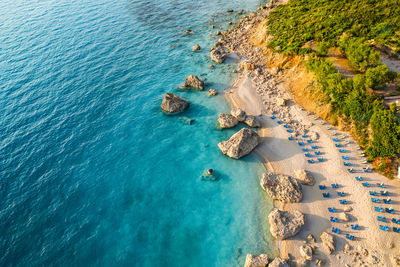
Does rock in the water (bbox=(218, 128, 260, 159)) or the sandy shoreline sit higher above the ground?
rock in the water (bbox=(218, 128, 260, 159))

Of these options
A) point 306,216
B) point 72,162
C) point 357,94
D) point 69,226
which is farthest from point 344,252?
point 72,162

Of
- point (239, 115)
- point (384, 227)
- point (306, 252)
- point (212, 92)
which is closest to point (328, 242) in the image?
point (306, 252)

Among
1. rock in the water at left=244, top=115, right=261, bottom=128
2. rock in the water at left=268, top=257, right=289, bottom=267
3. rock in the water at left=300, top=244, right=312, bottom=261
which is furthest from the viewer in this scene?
rock in the water at left=244, top=115, right=261, bottom=128

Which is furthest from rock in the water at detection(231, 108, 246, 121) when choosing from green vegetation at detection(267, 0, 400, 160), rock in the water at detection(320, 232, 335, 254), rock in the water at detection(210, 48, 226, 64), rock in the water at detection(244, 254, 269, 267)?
rock in the water at detection(244, 254, 269, 267)

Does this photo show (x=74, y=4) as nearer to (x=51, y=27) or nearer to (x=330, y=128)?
(x=51, y=27)

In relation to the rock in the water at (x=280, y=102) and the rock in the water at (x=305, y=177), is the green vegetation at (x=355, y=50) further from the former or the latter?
the rock in the water at (x=305, y=177)

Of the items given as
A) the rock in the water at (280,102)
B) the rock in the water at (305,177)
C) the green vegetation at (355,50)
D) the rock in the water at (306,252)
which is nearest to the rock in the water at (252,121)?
the rock in the water at (280,102)

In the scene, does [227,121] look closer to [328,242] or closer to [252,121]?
[252,121]

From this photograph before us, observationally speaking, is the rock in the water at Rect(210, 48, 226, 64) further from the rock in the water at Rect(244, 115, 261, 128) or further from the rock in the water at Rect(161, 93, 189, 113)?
the rock in the water at Rect(244, 115, 261, 128)
